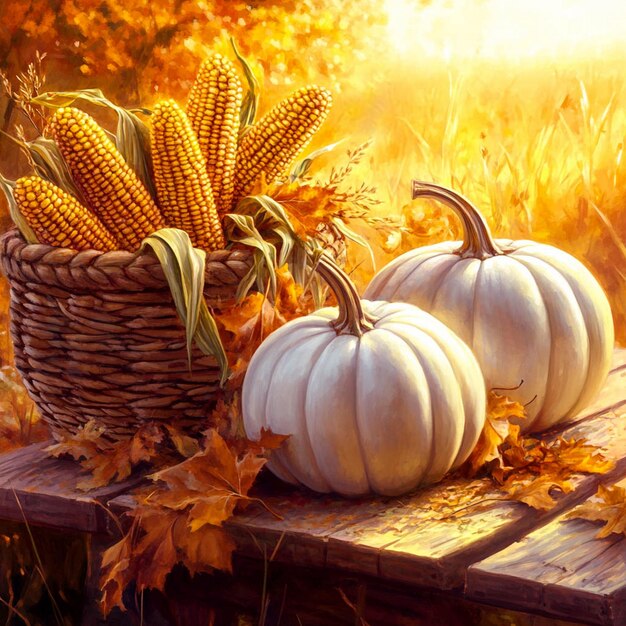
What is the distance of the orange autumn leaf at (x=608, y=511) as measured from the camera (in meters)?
1.06

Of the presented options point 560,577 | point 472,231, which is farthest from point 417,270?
point 560,577

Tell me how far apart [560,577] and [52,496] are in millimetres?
625

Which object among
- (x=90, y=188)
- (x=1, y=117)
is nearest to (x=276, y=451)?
(x=90, y=188)

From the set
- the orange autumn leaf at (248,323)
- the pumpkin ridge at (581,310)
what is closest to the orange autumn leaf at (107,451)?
the orange autumn leaf at (248,323)

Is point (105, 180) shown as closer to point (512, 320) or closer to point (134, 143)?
point (134, 143)

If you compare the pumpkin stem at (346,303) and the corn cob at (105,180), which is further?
the corn cob at (105,180)

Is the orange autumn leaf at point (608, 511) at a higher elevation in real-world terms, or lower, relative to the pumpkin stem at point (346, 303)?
lower

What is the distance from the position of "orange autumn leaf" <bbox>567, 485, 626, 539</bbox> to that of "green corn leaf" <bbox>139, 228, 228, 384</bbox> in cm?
48

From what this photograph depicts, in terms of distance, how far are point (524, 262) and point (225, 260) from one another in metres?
0.41

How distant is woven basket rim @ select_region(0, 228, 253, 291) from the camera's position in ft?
4.00

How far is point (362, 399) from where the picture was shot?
3.66 ft

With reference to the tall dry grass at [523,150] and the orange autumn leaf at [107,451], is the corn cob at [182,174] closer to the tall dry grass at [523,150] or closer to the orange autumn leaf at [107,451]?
the orange autumn leaf at [107,451]

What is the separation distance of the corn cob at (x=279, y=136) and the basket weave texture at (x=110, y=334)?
0.18 meters

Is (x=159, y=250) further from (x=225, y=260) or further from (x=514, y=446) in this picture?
(x=514, y=446)
